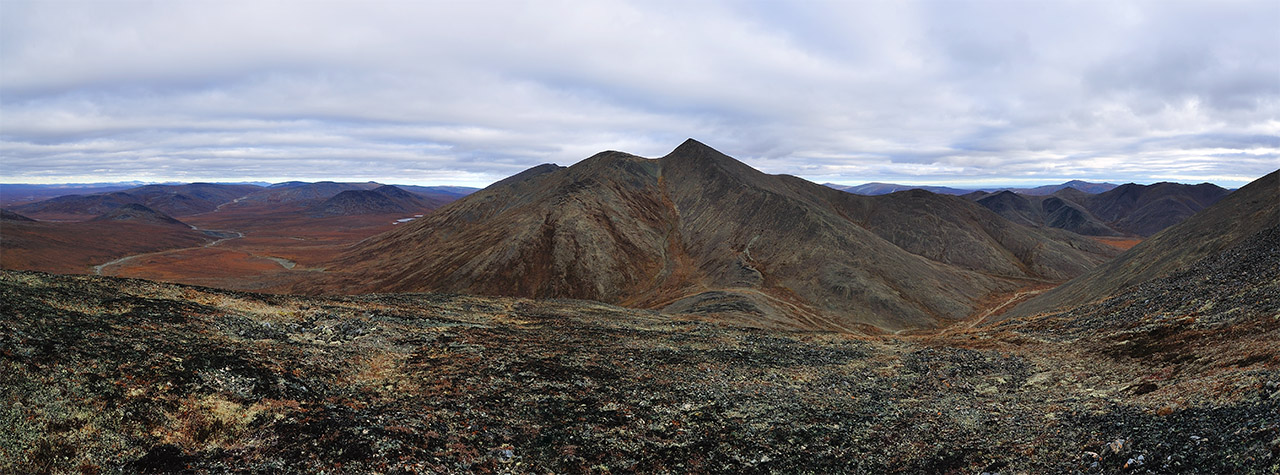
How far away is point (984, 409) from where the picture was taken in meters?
19.6

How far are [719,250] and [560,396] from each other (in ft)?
315

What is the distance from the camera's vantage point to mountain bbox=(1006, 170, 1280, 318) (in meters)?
46.4

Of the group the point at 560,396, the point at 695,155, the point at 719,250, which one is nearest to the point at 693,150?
the point at 695,155

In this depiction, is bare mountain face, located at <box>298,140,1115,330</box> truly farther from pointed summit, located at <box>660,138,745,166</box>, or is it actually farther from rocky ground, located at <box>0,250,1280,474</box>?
rocky ground, located at <box>0,250,1280,474</box>

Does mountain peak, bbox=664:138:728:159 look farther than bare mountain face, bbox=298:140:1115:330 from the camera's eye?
Yes

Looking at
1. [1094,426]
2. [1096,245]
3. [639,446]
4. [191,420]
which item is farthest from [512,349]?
[1096,245]

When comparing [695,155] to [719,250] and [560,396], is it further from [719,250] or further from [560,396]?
[560,396]

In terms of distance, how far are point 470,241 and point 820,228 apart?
82.4m

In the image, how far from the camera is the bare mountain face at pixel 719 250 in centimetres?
8344

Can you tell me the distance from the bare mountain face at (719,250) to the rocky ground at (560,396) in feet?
90.8

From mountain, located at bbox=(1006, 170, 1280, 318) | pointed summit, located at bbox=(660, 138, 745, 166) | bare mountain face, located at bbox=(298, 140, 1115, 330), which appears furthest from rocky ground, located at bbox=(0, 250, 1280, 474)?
pointed summit, located at bbox=(660, 138, 745, 166)

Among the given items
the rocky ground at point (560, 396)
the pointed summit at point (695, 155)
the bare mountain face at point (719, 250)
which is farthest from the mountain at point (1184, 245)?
the pointed summit at point (695, 155)

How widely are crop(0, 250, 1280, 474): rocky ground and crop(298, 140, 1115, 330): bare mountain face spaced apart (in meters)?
27.7

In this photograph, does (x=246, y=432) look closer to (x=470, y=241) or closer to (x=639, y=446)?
(x=639, y=446)
